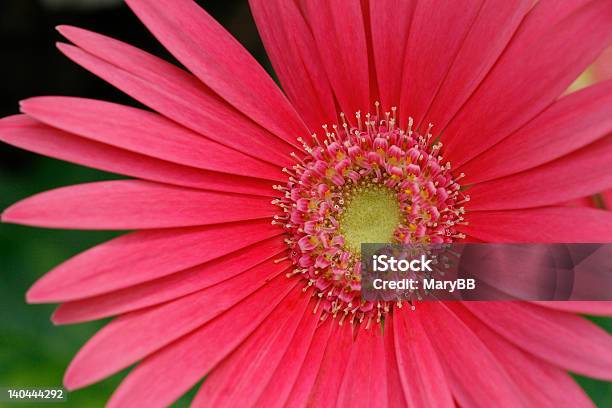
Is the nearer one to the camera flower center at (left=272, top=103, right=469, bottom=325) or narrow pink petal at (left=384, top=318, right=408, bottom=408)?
narrow pink petal at (left=384, top=318, right=408, bottom=408)

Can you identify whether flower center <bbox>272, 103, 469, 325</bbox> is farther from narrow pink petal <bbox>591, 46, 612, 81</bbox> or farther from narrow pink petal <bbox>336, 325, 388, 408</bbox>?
narrow pink petal <bbox>591, 46, 612, 81</bbox>

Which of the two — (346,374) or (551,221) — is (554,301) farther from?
(346,374)

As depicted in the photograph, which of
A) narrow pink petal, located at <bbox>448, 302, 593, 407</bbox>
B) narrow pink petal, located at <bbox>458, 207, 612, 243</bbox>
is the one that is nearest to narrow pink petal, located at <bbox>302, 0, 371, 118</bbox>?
narrow pink petal, located at <bbox>458, 207, 612, 243</bbox>

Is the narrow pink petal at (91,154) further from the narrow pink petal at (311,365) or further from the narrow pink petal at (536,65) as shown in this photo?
the narrow pink petal at (536,65)

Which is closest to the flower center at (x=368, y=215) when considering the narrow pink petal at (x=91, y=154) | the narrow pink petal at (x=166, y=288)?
the narrow pink petal at (x=166, y=288)

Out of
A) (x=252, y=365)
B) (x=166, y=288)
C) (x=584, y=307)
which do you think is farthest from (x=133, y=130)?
(x=584, y=307)
